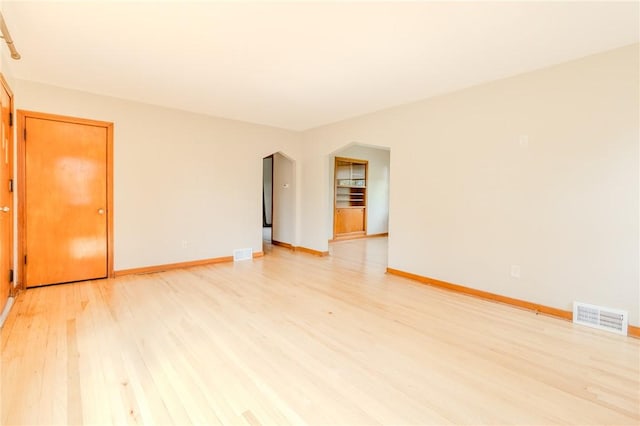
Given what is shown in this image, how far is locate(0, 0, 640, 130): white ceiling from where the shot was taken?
219cm

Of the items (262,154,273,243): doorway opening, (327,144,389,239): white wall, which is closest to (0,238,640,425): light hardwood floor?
(327,144,389,239): white wall

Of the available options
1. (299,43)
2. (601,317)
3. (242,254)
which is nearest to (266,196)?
(242,254)

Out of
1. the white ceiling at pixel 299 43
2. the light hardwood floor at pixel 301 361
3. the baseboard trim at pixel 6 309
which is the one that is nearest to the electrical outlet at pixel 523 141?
the white ceiling at pixel 299 43

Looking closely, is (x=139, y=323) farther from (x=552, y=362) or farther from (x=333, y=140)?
(x=333, y=140)

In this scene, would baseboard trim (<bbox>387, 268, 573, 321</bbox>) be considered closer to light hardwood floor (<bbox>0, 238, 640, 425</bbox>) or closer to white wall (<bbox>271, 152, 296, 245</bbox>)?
light hardwood floor (<bbox>0, 238, 640, 425</bbox>)

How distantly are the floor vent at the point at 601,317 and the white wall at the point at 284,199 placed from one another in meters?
4.77

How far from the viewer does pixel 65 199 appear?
390 centimetres

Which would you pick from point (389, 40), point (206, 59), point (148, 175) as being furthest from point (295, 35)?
point (148, 175)

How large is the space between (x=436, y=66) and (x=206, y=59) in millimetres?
2334

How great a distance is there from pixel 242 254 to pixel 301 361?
3.63m

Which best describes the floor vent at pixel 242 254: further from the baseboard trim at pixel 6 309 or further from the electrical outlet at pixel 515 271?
the electrical outlet at pixel 515 271

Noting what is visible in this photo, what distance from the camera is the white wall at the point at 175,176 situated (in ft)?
13.7

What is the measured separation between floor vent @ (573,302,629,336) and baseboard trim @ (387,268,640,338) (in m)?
0.05

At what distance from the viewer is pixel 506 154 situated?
11.1 feet
